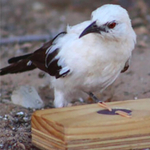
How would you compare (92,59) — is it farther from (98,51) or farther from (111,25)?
(111,25)

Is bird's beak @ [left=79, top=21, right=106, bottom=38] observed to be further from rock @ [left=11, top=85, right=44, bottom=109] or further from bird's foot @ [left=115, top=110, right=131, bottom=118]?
rock @ [left=11, top=85, right=44, bottom=109]

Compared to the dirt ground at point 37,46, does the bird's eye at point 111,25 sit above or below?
above

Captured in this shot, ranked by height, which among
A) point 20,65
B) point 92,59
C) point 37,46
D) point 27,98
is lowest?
point 27,98

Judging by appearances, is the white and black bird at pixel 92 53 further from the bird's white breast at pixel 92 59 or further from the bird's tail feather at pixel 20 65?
the bird's tail feather at pixel 20 65

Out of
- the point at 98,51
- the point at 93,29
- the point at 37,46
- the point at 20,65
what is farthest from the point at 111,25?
the point at 37,46

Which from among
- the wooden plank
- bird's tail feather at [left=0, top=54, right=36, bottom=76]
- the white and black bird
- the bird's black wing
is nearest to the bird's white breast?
the white and black bird

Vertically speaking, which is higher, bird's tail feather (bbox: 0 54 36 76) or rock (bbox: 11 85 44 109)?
bird's tail feather (bbox: 0 54 36 76)

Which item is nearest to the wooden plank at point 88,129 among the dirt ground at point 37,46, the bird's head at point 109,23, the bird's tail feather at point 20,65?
the dirt ground at point 37,46
